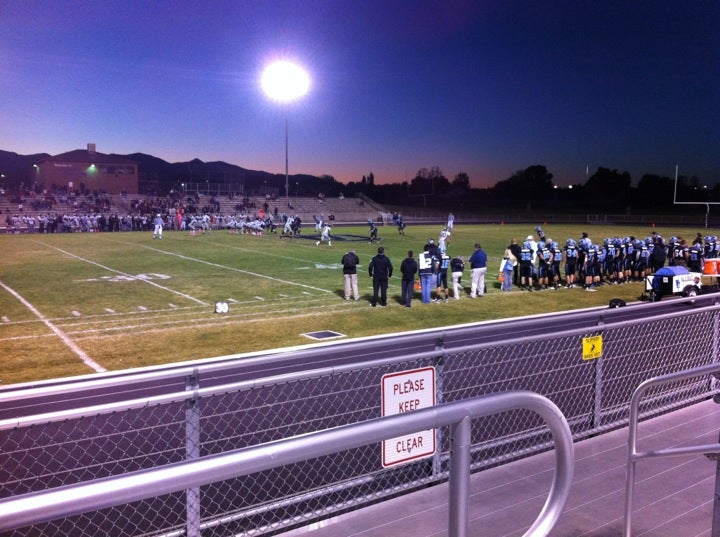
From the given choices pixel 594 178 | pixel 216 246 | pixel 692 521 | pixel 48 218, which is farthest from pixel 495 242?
pixel 594 178

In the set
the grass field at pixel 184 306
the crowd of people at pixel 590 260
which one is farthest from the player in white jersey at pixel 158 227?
the crowd of people at pixel 590 260

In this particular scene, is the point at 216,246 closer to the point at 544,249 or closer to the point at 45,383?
the point at 544,249

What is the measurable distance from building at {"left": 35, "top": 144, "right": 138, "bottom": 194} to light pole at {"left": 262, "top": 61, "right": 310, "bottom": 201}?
1160 inches

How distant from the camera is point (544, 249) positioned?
21.8 meters

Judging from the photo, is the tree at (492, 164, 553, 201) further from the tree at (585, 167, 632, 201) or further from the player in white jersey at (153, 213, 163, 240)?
the player in white jersey at (153, 213, 163, 240)

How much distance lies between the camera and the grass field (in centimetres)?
1320

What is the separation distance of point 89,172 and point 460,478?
8608cm

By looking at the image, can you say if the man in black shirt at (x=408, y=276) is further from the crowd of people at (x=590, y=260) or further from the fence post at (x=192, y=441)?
the fence post at (x=192, y=441)

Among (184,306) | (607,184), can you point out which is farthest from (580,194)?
(184,306)

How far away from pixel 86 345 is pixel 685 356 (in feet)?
39.4

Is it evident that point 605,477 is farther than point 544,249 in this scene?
No

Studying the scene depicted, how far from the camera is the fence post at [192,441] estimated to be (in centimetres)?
→ 433

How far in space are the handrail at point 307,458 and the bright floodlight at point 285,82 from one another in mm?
58957

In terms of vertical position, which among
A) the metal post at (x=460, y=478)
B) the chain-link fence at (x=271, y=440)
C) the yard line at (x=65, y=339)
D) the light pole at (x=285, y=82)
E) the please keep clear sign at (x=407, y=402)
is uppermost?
the light pole at (x=285, y=82)
